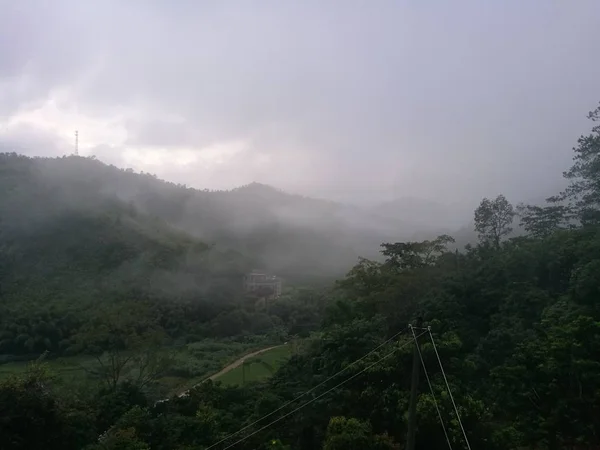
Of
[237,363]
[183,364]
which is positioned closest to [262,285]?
[237,363]

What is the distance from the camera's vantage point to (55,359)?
122 feet

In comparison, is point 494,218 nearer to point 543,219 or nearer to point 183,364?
point 543,219

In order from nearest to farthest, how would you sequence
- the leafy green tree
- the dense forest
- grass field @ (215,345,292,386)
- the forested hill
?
the dense forest → the leafy green tree → grass field @ (215,345,292,386) → the forested hill

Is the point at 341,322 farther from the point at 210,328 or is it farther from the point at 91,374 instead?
the point at 210,328

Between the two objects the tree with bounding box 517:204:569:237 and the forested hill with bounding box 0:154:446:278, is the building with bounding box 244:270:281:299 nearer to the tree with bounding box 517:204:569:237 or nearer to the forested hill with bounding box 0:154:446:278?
the forested hill with bounding box 0:154:446:278

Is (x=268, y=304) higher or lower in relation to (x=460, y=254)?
lower

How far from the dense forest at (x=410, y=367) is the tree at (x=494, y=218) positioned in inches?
3.5

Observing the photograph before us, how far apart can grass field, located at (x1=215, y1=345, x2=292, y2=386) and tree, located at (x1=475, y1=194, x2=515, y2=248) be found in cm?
1491

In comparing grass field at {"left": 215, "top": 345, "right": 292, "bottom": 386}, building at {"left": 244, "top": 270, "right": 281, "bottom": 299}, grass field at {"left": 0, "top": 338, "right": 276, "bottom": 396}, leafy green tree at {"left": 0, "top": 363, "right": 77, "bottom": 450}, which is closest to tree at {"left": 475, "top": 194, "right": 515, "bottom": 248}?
grass field at {"left": 215, "top": 345, "right": 292, "bottom": 386}

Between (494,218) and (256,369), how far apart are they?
18125 mm

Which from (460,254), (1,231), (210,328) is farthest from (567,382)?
(1,231)

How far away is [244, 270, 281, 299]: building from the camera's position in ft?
193

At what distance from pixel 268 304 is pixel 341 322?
104 feet

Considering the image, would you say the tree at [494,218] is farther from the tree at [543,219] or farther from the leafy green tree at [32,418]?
the leafy green tree at [32,418]
